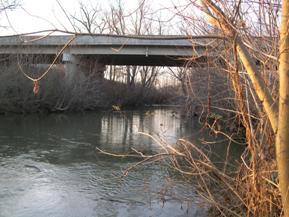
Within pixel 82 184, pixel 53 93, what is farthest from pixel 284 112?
pixel 53 93

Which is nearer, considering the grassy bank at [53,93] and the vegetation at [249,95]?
the vegetation at [249,95]

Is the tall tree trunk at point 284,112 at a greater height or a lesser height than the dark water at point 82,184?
greater

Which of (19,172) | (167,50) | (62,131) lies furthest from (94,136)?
(167,50)

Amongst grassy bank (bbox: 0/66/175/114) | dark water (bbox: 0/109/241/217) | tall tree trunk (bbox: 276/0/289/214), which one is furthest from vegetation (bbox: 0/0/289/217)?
grassy bank (bbox: 0/66/175/114)

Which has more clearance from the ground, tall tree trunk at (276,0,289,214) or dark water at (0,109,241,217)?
tall tree trunk at (276,0,289,214)

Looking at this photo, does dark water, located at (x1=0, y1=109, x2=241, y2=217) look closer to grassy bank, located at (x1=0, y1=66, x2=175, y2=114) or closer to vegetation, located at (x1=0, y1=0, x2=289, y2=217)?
vegetation, located at (x1=0, y1=0, x2=289, y2=217)

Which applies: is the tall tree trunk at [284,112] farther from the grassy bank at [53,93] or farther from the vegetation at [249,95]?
the grassy bank at [53,93]

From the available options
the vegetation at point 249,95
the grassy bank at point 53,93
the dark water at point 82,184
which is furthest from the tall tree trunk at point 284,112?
the grassy bank at point 53,93

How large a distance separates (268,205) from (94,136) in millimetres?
14316

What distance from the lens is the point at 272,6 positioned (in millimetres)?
3766

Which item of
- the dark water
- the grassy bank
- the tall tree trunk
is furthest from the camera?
the grassy bank

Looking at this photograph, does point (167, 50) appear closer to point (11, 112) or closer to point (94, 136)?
point (11, 112)

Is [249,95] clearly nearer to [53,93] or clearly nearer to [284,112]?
[284,112]

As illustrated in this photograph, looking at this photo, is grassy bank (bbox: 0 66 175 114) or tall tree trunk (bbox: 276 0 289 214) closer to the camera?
tall tree trunk (bbox: 276 0 289 214)
